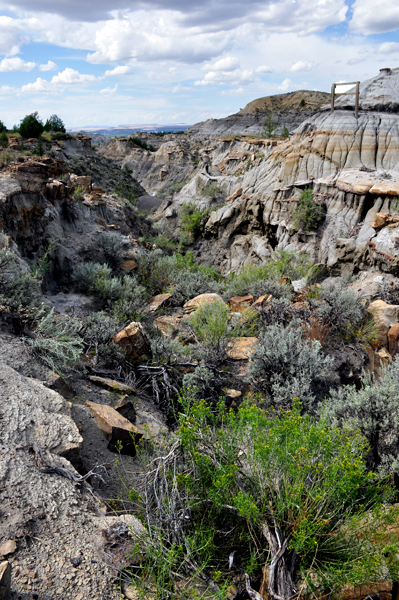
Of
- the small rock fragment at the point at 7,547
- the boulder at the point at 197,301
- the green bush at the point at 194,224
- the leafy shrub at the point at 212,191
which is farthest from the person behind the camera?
the leafy shrub at the point at 212,191

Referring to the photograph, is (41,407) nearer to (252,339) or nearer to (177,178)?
(252,339)

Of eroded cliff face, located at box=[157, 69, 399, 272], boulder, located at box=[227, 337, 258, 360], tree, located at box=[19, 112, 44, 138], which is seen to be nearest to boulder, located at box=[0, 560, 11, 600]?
boulder, located at box=[227, 337, 258, 360]

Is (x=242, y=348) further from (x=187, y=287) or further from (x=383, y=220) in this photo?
(x=383, y=220)

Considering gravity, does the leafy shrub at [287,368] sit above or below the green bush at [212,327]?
below

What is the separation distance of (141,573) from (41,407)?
166cm

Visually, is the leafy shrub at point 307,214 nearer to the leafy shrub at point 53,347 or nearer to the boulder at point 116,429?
the leafy shrub at point 53,347

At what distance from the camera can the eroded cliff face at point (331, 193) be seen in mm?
13227

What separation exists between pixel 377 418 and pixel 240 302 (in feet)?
14.2

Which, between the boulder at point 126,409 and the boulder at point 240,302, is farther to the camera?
the boulder at point 240,302

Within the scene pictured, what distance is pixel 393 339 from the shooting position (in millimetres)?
6402

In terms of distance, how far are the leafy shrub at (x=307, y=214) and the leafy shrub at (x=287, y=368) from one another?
11.0 meters

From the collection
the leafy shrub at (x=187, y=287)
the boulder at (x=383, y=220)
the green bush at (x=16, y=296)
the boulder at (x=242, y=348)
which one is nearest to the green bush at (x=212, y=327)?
the boulder at (x=242, y=348)

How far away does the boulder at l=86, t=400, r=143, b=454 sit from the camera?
3.62 m

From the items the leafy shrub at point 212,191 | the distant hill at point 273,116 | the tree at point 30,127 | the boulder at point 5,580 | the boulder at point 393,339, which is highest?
the distant hill at point 273,116
